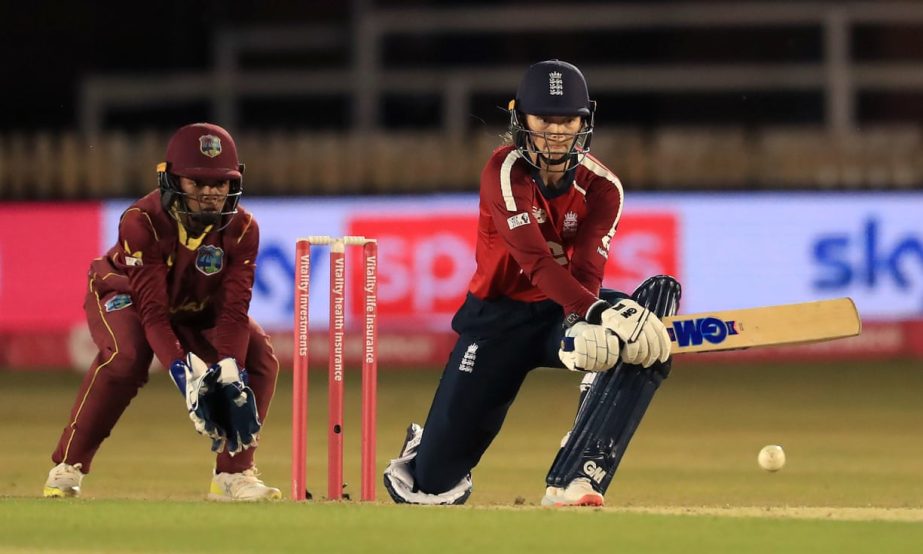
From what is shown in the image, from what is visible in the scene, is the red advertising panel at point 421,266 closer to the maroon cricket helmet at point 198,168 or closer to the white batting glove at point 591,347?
the maroon cricket helmet at point 198,168

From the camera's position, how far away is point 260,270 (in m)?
13.6

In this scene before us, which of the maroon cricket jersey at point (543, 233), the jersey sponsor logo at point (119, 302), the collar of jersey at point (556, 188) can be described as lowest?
the jersey sponsor logo at point (119, 302)

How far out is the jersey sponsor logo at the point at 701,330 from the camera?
21.3 feet

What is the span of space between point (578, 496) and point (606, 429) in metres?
0.27

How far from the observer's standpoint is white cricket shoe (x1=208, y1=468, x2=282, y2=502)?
698 centimetres

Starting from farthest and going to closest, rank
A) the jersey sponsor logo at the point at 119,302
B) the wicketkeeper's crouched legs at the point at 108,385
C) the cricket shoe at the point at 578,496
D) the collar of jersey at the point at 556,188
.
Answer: the jersey sponsor logo at the point at 119,302
the wicketkeeper's crouched legs at the point at 108,385
the collar of jersey at the point at 556,188
the cricket shoe at the point at 578,496

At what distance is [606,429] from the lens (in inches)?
257

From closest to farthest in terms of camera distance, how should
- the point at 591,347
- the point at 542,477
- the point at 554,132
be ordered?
the point at 591,347, the point at 554,132, the point at 542,477

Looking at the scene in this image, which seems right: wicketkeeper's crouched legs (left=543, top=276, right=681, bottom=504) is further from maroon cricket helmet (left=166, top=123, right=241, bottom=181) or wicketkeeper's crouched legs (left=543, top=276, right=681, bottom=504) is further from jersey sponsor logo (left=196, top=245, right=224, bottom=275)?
maroon cricket helmet (left=166, top=123, right=241, bottom=181)

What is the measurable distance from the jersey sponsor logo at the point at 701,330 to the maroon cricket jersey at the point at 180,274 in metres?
1.70

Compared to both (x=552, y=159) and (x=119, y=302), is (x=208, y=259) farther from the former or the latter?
(x=552, y=159)

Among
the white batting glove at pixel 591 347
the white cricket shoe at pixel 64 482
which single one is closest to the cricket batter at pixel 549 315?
the white batting glove at pixel 591 347

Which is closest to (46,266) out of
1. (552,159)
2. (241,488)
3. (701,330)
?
(241,488)

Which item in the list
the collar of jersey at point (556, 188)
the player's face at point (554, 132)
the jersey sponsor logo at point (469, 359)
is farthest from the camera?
the jersey sponsor logo at point (469, 359)
